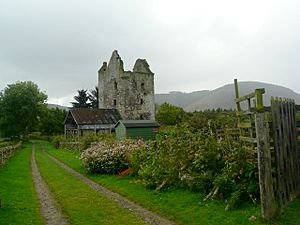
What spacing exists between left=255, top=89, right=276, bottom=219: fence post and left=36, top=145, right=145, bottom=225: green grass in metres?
2.96

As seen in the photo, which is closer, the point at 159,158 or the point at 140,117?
the point at 159,158

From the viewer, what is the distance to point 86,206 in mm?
10641

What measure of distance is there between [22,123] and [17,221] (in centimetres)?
6113

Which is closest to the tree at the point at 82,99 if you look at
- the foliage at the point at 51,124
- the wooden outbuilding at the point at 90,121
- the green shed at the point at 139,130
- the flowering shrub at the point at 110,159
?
the foliage at the point at 51,124

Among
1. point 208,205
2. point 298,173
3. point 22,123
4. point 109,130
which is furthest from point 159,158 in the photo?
point 22,123

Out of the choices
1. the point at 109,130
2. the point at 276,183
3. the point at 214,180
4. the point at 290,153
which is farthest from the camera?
the point at 109,130

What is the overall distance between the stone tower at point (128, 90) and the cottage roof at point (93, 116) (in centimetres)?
248

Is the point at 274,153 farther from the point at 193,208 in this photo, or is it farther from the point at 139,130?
the point at 139,130

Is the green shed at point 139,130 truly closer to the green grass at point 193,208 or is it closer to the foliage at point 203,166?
the foliage at point 203,166

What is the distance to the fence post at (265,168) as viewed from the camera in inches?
303

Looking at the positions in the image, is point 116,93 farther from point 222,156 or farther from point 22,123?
point 222,156

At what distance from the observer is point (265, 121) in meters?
7.89

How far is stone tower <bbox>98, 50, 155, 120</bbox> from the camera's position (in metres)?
58.6

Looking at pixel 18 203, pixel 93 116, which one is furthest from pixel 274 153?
pixel 93 116
